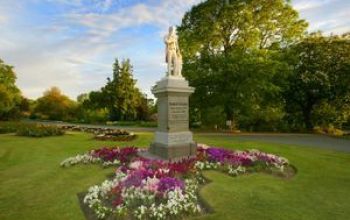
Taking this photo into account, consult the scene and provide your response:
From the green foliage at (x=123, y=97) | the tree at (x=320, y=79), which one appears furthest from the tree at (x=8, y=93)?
the tree at (x=320, y=79)

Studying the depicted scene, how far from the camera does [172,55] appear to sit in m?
11.4

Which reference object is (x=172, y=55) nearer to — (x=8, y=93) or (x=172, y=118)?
(x=172, y=118)

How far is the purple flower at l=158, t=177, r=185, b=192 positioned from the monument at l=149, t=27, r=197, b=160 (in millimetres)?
3298

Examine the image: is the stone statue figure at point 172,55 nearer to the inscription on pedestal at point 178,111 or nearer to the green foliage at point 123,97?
the inscription on pedestal at point 178,111

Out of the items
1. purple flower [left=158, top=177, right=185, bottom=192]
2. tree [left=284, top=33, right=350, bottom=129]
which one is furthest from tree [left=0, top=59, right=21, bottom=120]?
purple flower [left=158, top=177, right=185, bottom=192]

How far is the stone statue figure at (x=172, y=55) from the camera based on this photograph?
11.3 m

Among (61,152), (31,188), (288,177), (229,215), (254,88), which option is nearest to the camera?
(229,215)

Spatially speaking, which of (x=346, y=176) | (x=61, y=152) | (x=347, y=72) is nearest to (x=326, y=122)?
(x=347, y=72)

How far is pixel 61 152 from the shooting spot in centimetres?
1399

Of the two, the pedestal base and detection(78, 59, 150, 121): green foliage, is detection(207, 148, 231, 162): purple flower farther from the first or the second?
detection(78, 59, 150, 121): green foliage

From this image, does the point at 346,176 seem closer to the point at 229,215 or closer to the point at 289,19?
the point at 229,215

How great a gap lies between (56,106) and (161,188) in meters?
66.2

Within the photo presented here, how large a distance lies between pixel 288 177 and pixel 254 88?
15.8 m

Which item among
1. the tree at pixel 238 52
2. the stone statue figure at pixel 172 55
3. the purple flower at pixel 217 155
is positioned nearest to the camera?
the purple flower at pixel 217 155
